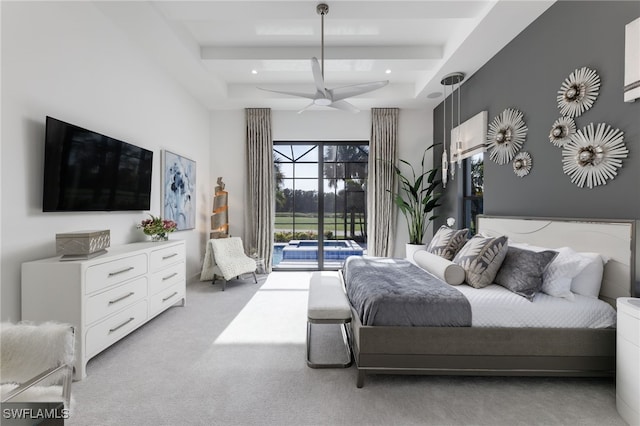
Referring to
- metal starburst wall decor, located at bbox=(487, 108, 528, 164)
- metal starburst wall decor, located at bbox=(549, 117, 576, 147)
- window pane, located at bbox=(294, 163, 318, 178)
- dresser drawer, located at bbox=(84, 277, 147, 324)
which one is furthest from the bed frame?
window pane, located at bbox=(294, 163, 318, 178)

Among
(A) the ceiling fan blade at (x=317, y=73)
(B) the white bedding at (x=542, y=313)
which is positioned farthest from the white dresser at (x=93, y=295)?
(B) the white bedding at (x=542, y=313)

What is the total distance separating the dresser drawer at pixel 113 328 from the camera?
6.79 ft

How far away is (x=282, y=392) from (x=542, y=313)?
181 cm

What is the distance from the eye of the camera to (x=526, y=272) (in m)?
2.16

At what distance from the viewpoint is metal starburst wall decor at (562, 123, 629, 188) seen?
2.08 metres

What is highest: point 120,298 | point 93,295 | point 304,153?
point 304,153

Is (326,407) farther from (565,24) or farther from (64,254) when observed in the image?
(565,24)

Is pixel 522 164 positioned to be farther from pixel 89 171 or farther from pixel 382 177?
pixel 89 171

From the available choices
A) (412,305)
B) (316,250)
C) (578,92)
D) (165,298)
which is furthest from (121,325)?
(578,92)

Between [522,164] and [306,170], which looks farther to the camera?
[306,170]

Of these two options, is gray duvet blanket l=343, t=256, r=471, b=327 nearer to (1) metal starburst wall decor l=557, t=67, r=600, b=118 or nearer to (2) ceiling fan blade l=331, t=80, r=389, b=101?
(1) metal starburst wall decor l=557, t=67, r=600, b=118

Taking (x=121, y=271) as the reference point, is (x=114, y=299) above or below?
below

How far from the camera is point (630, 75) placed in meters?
1.94

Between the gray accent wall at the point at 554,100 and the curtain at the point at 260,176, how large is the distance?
3.33 m
